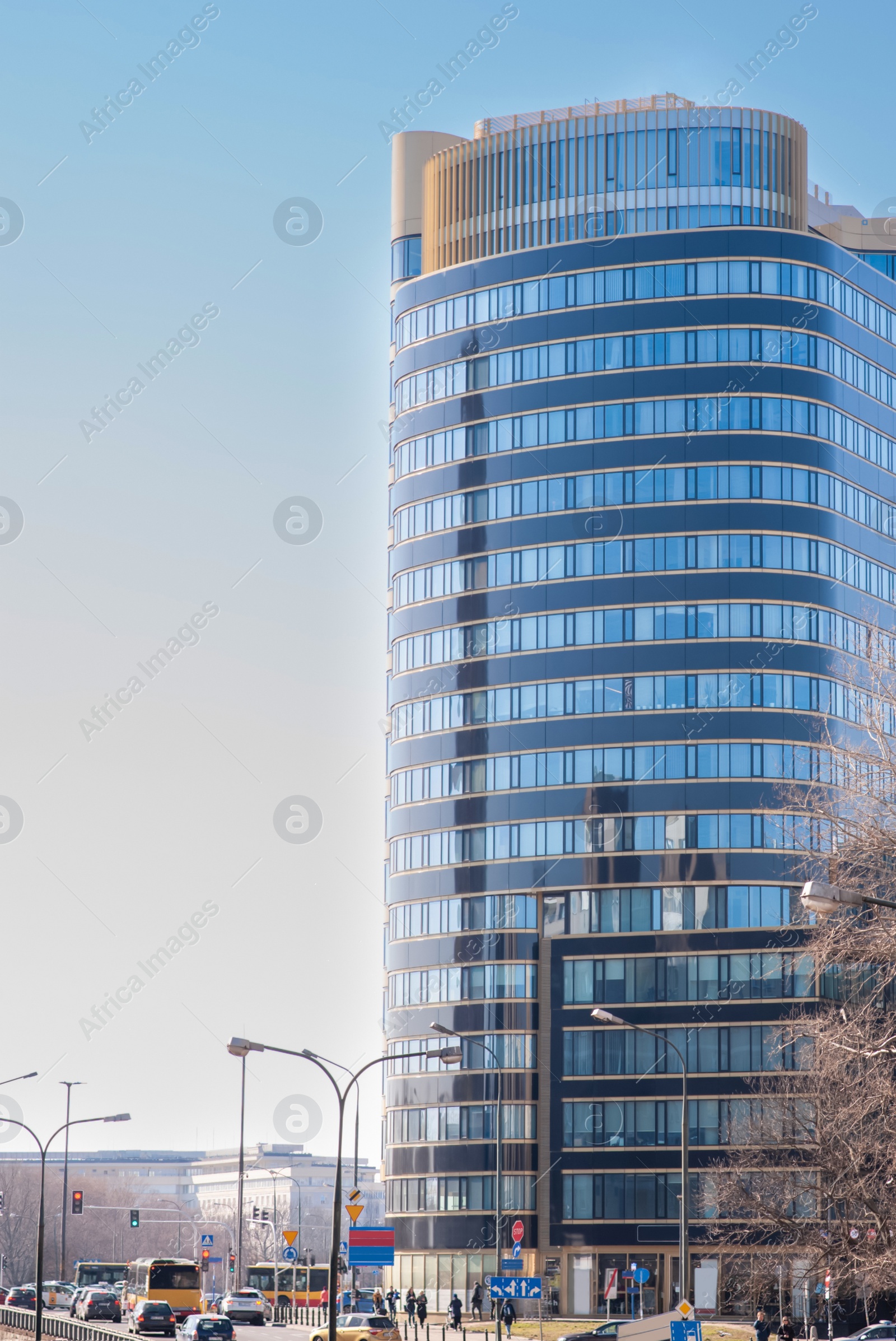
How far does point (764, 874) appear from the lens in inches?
4040

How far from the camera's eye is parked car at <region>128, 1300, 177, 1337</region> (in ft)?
223

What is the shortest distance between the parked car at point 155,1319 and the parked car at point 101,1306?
10625 mm

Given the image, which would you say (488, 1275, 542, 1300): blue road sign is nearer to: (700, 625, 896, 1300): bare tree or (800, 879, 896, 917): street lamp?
(700, 625, 896, 1300): bare tree

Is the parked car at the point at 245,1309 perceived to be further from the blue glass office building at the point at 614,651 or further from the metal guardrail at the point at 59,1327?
the blue glass office building at the point at 614,651

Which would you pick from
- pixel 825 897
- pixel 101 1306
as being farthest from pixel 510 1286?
pixel 101 1306

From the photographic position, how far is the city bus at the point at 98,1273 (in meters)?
96.2

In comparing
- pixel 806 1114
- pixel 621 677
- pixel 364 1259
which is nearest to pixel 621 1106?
pixel 806 1114

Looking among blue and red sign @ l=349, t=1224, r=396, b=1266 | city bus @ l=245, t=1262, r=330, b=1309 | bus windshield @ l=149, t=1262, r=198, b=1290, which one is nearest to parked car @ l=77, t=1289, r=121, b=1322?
bus windshield @ l=149, t=1262, r=198, b=1290

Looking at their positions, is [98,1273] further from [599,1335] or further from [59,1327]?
[599,1335]

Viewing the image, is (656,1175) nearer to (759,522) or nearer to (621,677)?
(621,677)

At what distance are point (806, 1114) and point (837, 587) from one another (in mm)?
29868

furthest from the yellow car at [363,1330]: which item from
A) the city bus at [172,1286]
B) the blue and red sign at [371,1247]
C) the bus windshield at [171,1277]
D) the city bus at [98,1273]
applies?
the city bus at [98,1273]

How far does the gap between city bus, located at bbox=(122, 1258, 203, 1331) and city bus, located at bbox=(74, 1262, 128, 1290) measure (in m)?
18.2

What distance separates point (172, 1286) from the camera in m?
76.4
